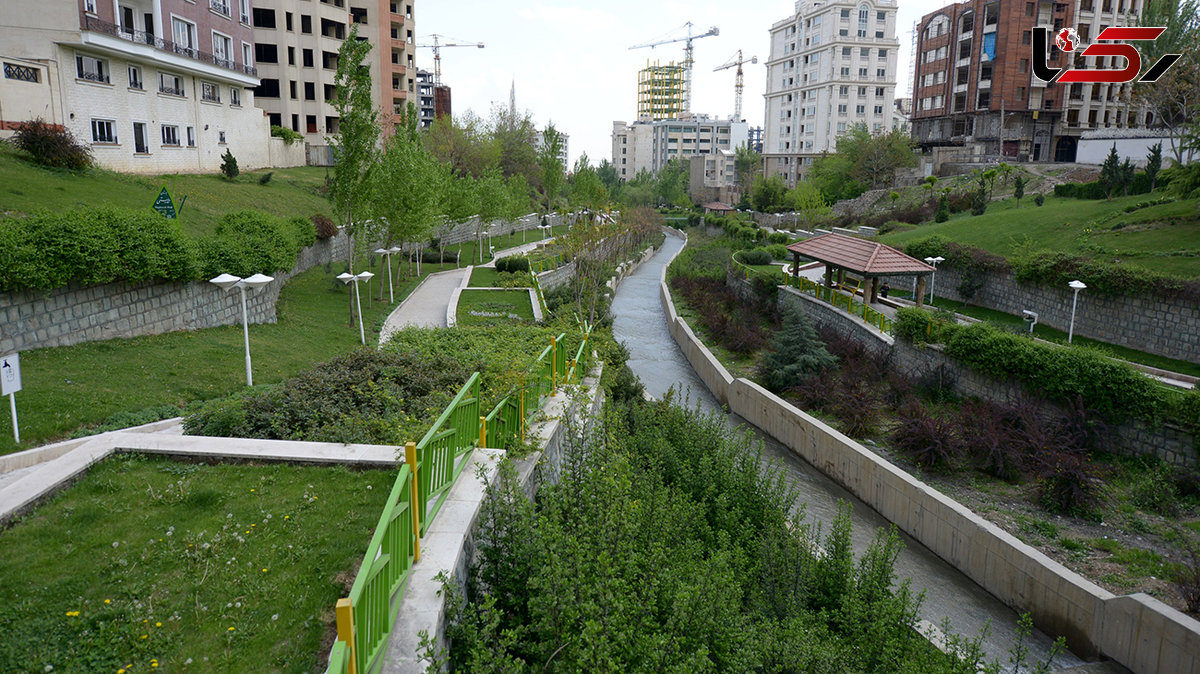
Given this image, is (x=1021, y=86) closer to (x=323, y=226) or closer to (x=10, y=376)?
(x=323, y=226)

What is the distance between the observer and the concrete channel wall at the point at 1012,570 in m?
9.80

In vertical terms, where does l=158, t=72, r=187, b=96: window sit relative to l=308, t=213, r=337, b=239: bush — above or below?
above

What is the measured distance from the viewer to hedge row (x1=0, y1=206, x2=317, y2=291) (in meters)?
13.1

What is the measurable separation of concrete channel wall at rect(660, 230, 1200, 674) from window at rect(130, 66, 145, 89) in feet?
98.7

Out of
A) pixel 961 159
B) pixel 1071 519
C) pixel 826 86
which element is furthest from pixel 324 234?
pixel 826 86

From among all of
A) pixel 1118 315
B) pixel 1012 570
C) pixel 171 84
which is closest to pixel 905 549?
pixel 1012 570

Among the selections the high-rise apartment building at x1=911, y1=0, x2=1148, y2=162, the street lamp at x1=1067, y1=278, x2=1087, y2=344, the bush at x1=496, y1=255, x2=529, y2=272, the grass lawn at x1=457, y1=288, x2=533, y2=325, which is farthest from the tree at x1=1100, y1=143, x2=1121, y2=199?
the grass lawn at x1=457, y1=288, x2=533, y2=325

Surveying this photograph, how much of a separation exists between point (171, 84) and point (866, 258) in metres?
31.7

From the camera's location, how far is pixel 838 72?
82750 millimetres

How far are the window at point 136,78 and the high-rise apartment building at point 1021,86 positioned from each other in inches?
2326

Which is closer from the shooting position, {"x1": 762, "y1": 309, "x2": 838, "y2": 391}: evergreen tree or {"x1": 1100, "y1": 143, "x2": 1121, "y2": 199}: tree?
{"x1": 762, "y1": 309, "x2": 838, "y2": 391}: evergreen tree

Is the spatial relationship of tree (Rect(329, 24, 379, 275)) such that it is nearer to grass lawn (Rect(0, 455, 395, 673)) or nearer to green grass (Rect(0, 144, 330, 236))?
green grass (Rect(0, 144, 330, 236))

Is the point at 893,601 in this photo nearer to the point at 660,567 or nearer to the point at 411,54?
the point at 660,567

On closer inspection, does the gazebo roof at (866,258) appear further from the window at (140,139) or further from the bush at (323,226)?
the window at (140,139)
